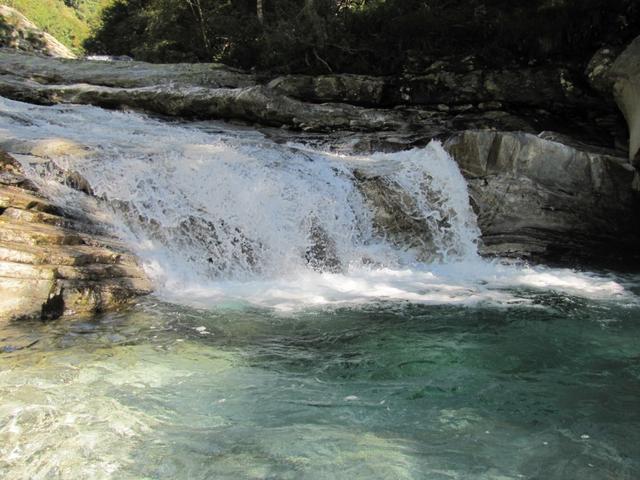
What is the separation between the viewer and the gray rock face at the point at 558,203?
9.68 metres

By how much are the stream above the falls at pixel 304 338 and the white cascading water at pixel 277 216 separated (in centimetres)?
3

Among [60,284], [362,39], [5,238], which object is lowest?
[60,284]

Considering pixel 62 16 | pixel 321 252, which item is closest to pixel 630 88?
pixel 321 252

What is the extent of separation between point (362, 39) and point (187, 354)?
12121 millimetres

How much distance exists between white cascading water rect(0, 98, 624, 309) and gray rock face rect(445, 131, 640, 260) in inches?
23.9

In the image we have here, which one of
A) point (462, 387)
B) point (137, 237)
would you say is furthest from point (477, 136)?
point (462, 387)

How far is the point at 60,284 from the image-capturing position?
19.7 ft

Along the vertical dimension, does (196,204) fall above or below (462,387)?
above

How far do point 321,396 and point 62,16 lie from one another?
89.9m

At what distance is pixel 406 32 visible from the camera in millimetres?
14539

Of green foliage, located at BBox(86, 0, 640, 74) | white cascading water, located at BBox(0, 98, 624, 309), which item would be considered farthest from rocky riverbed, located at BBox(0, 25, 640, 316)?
green foliage, located at BBox(86, 0, 640, 74)

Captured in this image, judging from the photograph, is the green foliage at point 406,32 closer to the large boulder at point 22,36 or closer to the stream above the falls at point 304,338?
the stream above the falls at point 304,338

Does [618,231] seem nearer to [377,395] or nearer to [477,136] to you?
[477,136]

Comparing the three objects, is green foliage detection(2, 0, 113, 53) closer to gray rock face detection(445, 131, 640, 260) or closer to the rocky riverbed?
the rocky riverbed
